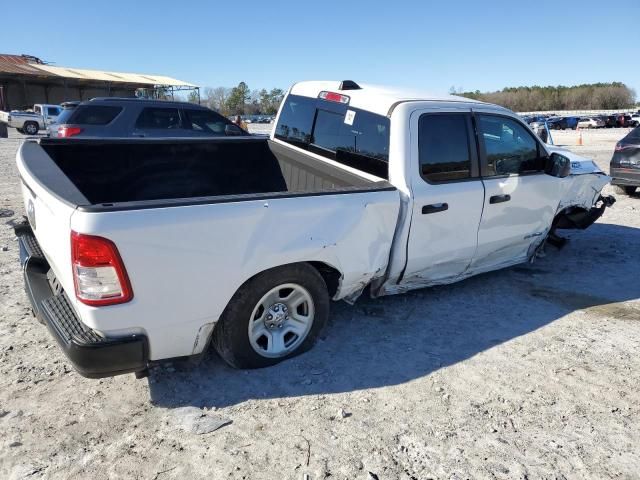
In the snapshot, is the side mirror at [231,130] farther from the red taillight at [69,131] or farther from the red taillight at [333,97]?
the red taillight at [333,97]

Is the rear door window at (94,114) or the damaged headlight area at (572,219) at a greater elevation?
the rear door window at (94,114)

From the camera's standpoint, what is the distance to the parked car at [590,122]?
50.8 metres

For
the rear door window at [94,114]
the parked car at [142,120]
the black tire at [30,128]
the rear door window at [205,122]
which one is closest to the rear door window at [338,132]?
the parked car at [142,120]

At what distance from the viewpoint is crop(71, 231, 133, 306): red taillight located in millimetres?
2346

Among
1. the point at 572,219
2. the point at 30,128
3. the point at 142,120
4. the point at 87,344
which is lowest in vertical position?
the point at 30,128

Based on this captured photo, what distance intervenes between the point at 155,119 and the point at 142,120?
0.81ft

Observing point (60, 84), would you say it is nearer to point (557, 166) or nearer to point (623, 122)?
point (557, 166)

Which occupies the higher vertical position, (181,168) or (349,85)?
(349,85)

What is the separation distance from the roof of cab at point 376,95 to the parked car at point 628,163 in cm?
637

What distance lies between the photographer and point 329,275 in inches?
138

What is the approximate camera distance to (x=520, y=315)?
430 cm

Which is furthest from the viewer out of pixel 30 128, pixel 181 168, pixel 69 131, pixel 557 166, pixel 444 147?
pixel 30 128

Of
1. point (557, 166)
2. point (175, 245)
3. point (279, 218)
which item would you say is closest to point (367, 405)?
point (279, 218)

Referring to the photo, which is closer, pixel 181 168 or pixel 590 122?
pixel 181 168
